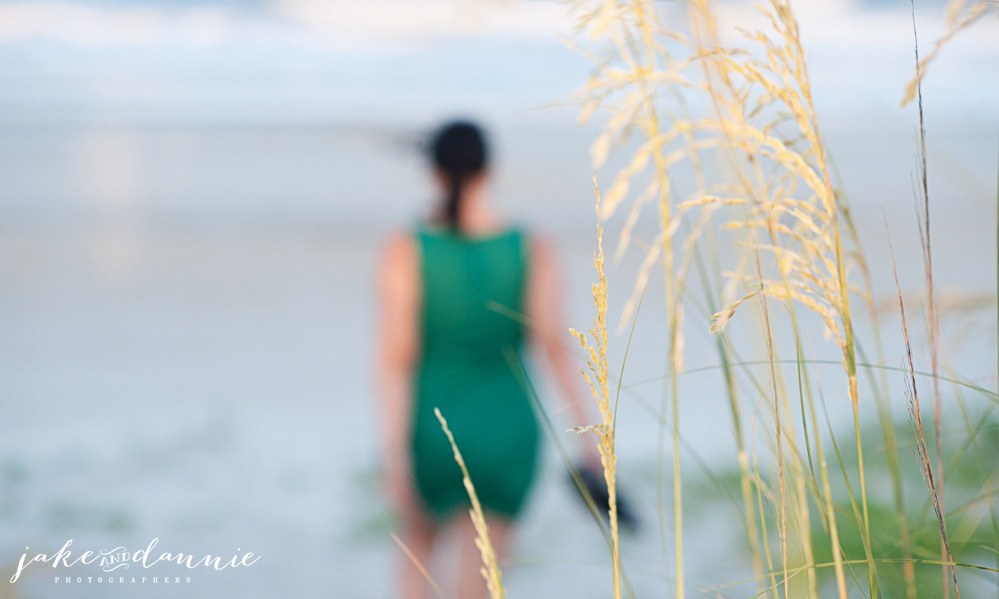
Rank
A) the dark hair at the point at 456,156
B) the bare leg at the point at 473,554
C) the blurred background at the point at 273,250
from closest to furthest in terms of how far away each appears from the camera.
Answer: the bare leg at the point at 473,554 < the dark hair at the point at 456,156 < the blurred background at the point at 273,250

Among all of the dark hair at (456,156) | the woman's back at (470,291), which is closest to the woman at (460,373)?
the woman's back at (470,291)

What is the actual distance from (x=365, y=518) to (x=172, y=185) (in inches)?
419

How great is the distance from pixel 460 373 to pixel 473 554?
568 mm

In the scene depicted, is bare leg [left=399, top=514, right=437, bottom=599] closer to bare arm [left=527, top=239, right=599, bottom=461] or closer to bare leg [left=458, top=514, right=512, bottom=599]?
→ bare leg [left=458, top=514, right=512, bottom=599]

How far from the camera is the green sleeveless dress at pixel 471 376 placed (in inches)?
92.0

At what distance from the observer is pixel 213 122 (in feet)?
55.1

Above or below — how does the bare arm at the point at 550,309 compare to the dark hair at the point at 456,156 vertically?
below

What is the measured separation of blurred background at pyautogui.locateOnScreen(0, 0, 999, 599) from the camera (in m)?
3.60

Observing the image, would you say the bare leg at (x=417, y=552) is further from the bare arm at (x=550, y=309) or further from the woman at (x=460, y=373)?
the bare arm at (x=550, y=309)

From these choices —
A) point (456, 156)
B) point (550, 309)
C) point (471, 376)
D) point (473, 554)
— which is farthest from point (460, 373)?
point (456, 156)

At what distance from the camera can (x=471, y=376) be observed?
7.86ft

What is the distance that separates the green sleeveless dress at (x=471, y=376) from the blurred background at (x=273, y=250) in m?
0.40

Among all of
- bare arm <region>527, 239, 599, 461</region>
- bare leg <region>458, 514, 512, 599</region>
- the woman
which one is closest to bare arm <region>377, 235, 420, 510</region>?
the woman

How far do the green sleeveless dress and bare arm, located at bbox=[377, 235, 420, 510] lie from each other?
0.12ft
